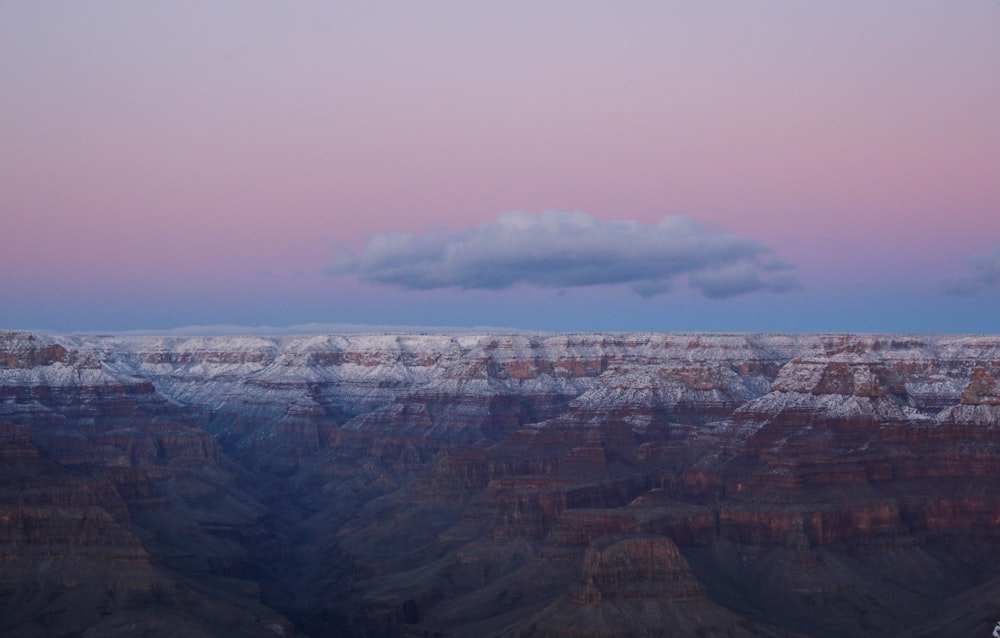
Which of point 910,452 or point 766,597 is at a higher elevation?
point 910,452

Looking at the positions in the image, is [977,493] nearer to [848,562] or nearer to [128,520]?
[848,562]

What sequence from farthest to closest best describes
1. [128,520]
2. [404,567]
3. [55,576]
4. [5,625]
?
1. [404,567]
2. [128,520]
3. [55,576]
4. [5,625]

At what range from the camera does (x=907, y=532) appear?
172250mm

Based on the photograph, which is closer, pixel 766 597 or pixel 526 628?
pixel 526 628

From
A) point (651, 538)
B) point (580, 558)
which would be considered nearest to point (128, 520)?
point (580, 558)

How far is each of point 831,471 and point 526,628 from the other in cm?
4957

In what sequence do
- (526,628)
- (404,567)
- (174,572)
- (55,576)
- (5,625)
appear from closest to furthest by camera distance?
(526,628), (5,625), (55,576), (174,572), (404,567)

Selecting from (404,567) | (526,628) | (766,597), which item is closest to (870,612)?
(766,597)

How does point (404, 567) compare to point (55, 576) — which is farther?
point (404, 567)

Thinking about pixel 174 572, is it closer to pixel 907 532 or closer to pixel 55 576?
pixel 55 576

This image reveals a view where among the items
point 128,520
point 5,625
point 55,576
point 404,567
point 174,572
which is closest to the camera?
point 5,625

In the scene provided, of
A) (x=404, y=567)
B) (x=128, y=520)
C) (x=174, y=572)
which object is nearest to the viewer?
(x=174, y=572)

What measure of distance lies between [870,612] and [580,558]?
28463 millimetres

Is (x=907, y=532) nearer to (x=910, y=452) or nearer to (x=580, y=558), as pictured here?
(x=910, y=452)
